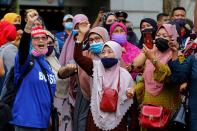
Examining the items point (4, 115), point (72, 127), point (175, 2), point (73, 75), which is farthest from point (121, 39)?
point (175, 2)

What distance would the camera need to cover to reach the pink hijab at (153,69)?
22.3ft

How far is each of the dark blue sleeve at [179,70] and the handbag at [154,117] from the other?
0.46 metres

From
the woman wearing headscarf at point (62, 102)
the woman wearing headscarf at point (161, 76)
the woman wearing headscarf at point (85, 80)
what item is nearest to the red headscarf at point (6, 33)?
the woman wearing headscarf at point (62, 102)

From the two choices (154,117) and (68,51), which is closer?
(154,117)

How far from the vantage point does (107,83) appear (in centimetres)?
713

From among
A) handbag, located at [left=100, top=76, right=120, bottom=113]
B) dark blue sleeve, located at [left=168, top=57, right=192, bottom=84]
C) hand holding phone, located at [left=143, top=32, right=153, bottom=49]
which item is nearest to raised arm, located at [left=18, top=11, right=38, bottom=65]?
handbag, located at [left=100, top=76, right=120, bottom=113]

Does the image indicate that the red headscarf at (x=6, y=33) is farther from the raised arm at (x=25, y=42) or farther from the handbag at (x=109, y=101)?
the handbag at (x=109, y=101)

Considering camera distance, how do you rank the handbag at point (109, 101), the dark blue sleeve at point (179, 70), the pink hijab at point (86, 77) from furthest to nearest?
the pink hijab at point (86, 77) < the handbag at point (109, 101) < the dark blue sleeve at point (179, 70)

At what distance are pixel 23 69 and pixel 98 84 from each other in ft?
3.01

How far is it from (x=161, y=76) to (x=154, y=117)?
19.0 inches

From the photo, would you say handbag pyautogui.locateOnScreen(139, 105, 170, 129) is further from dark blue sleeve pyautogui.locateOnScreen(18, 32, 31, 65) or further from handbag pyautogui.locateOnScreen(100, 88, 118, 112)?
dark blue sleeve pyautogui.locateOnScreen(18, 32, 31, 65)

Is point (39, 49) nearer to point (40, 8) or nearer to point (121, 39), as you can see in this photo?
point (121, 39)

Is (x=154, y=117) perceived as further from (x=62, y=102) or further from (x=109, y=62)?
(x=62, y=102)

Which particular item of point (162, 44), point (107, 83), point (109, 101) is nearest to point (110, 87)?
point (107, 83)
